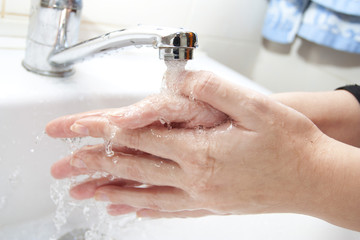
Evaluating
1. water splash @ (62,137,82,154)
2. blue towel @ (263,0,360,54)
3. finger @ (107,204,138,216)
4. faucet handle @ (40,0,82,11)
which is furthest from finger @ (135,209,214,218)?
blue towel @ (263,0,360,54)

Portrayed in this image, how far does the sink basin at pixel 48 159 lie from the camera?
18.3 inches

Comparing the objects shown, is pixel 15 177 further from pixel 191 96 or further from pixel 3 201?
pixel 191 96

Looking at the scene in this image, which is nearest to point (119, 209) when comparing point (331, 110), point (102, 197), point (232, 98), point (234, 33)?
point (102, 197)

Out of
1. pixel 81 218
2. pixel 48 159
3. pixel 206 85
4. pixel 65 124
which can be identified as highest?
pixel 206 85

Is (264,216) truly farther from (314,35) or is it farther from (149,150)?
(314,35)

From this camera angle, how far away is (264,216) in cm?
57

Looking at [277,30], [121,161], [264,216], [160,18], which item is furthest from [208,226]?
[277,30]

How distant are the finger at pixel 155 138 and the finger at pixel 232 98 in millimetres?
39

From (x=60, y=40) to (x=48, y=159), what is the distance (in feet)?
0.59

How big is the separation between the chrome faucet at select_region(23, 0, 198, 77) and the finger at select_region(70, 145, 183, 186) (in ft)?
0.42

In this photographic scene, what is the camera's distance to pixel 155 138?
0.34 metres

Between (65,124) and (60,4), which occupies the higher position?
(60,4)

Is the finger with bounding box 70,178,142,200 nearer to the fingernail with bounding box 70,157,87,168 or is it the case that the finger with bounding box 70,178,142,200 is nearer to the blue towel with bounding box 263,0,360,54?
the fingernail with bounding box 70,157,87,168

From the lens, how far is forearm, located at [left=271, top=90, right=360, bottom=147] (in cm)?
51
